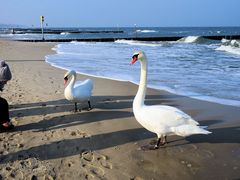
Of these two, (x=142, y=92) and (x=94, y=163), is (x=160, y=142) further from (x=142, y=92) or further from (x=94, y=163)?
(x=94, y=163)

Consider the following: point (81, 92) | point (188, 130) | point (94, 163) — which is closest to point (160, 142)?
point (188, 130)

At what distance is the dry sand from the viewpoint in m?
4.39

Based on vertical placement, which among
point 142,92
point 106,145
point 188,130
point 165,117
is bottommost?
point 106,145

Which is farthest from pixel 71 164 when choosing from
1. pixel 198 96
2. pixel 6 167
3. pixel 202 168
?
pixel 198 96

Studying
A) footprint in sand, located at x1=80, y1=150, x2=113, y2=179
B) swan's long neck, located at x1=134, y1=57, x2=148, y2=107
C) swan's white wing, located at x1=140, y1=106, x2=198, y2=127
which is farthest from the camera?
swan's long neck, located at x1=134, y1=57, x2=148, y2=107

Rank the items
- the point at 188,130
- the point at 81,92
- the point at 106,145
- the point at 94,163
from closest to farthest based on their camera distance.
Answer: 1. the point at 94,163
2. the point at 188,130
3. the point at 106,145
4. the point at 81,92

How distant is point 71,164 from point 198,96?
5.05m

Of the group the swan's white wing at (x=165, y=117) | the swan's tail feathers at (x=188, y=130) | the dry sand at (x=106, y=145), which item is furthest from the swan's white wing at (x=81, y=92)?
the swan's tail feathers at (x=188, y=130)

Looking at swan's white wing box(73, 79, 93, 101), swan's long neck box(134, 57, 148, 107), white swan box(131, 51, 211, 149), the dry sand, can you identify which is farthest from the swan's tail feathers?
swan's white wing box(73, 79, 93, 101)

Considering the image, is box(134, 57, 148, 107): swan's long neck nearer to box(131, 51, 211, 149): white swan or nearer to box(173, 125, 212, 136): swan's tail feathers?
box(131, 51, 211, 149): white swan

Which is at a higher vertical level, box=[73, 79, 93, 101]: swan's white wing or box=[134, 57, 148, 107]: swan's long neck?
box=[134, 57, 148, 107]: swan's long neck

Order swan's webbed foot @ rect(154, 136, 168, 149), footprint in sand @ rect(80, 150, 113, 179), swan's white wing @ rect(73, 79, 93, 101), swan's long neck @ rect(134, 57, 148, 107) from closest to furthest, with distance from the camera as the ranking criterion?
footprint in sand @ rect(80, 150, 113, 179), swan's webbed foot @ rect(154, 136, 168, 149), swan's long neck @ rect(134, 57, 148, 107), swan's white wing @ rect(73, 79, 93, 101)

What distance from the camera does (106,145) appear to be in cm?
532

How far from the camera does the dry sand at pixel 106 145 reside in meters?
4.39
